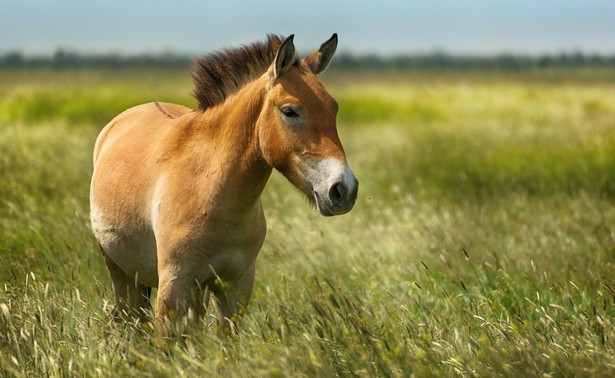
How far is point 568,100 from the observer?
3172cm

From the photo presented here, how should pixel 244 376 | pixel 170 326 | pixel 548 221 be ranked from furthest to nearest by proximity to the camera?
pixel 548 221 → pixel 170 326 → pixel 244 376

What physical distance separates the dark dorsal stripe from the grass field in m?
1.10

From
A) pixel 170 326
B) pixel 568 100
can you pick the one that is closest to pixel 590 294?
pixel 170 326

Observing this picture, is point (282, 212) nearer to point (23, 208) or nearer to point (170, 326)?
point (23, 208)

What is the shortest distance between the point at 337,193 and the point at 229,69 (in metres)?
1.09

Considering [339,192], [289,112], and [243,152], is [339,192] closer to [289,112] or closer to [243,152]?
[289,112]

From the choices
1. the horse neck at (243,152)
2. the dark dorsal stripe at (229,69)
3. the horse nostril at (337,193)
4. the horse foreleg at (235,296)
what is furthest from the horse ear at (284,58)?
the horse foreleg at (235,296)

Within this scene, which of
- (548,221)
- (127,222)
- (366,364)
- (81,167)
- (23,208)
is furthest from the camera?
(81,167)

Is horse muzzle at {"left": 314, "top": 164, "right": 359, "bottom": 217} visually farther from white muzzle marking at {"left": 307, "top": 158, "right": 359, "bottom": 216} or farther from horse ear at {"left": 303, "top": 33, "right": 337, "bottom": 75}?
horse ear at {"left": 303, "top": 33, "right": 337, "bottom": 75}

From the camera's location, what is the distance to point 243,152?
4418 millimetres

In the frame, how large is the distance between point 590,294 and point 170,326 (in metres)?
2.78

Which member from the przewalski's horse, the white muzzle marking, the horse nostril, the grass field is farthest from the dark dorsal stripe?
the grass field

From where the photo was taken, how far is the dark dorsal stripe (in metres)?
4.55

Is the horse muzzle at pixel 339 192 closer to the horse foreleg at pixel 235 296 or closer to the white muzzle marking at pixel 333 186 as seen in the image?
the white muzzle marking at pixel 333 186
